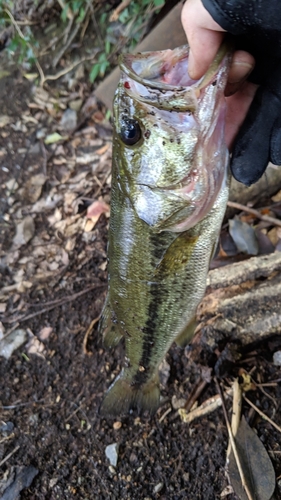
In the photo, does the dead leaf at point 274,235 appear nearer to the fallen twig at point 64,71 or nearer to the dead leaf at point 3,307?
the dead leaf at point 3,307

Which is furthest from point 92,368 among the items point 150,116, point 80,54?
point 80,54

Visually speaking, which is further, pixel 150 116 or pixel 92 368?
pixel 92 368

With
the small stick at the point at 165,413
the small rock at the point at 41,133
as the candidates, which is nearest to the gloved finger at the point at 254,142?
the small stick at the point at 165,413

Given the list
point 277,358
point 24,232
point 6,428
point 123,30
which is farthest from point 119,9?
point 6,428

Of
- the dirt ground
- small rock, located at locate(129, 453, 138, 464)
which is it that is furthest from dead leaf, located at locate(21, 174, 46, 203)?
small rock, located at locate(129, 453, 138, 464)

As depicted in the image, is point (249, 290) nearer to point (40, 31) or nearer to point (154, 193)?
point (154, 193)

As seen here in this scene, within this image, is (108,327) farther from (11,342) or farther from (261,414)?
(11,342)
